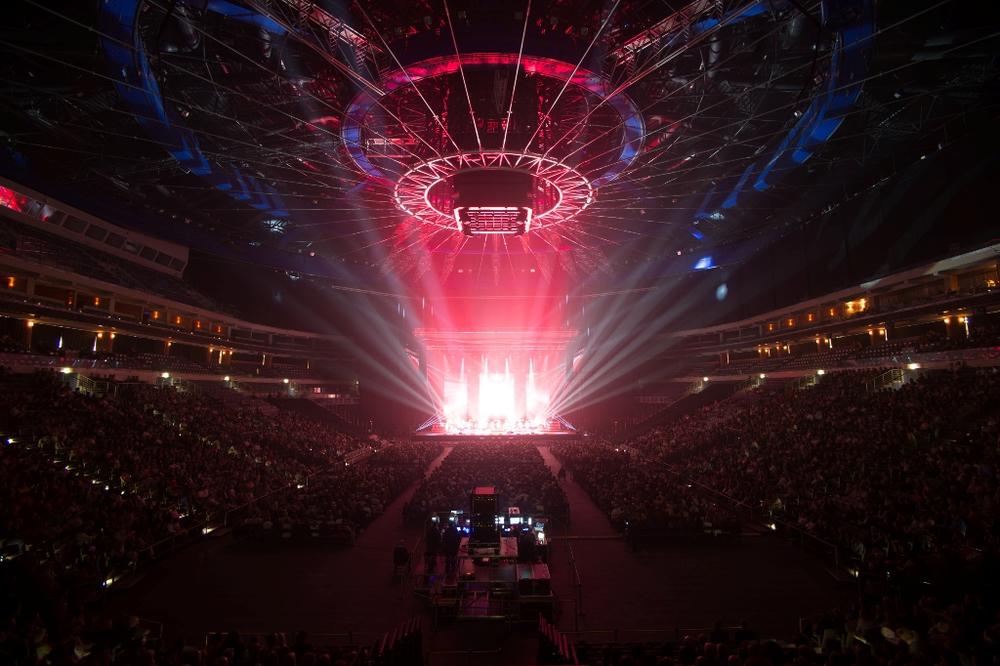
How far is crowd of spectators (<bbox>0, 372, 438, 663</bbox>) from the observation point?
10023mm

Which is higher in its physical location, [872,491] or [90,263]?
[90,263]

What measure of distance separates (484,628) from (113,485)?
1448 cm

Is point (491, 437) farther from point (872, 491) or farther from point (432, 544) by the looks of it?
point (872, 491)

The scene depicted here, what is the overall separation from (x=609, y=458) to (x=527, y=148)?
17.8m

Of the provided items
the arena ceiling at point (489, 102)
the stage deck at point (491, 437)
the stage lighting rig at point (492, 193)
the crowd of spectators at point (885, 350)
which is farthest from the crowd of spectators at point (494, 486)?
the crowd of spectators at point (885, 350)

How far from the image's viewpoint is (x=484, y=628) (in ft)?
35.9

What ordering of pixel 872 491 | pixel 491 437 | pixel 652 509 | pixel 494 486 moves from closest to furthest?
1. pixel 872 491
2. pixel 652 509
3. pixel 494 486
4. pixel 491 437

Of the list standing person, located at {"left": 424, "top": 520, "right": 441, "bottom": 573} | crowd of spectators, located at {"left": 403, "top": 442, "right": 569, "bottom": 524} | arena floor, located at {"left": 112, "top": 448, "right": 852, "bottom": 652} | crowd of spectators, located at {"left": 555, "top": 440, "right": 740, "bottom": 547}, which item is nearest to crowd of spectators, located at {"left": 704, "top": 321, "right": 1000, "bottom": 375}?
crowd of spectators, located at {"left": 555, "top": 440, "right": 740, "bottom": 547}

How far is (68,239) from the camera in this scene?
3144 cm

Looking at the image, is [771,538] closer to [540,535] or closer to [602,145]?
[540,535]

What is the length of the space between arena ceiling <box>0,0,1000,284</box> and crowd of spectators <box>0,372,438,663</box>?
11.3m

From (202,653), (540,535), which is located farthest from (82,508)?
(540,535)

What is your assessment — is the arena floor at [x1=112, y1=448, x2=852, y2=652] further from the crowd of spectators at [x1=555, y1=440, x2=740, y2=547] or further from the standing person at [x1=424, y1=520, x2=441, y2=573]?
the standing person at [x1=424, y1=520, x2=441, y2=573]

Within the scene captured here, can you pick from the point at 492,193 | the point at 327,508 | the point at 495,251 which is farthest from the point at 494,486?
the point at 495,251
